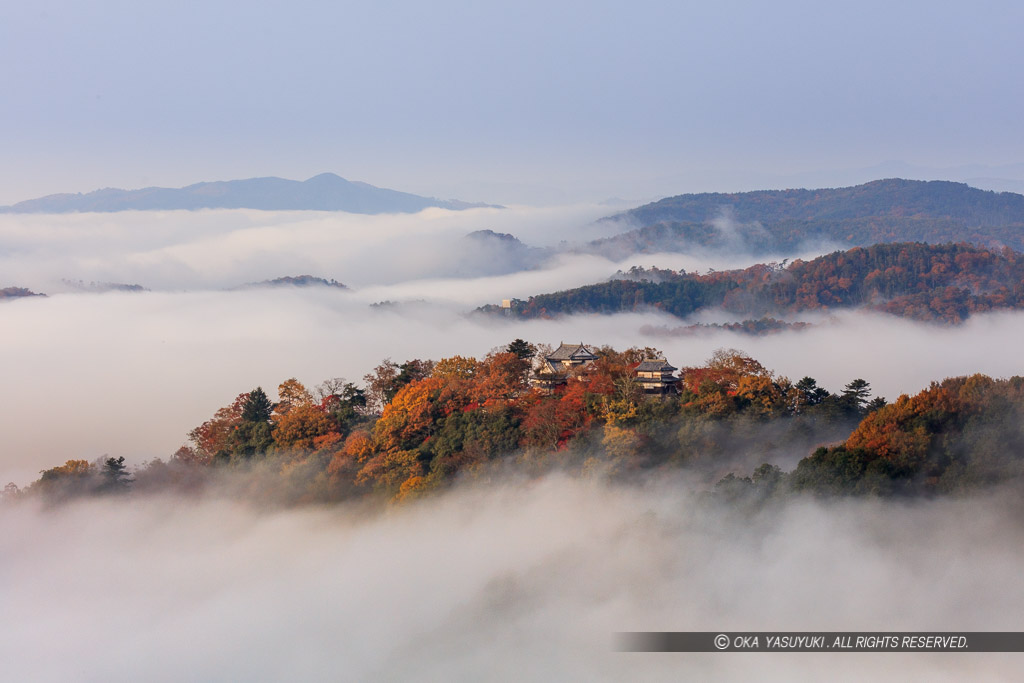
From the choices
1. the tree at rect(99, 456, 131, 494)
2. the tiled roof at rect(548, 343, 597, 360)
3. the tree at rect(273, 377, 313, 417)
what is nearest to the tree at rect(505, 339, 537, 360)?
the tiled roof at rect(548, 343, 597, 360)

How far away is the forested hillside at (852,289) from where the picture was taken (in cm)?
14638

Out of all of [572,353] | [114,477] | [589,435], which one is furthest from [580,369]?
[114,477]

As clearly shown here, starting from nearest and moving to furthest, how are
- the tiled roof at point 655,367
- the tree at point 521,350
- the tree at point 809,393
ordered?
the tree at point 809,393 → the tiled roof at point 655,367 → the tree at point 521,350

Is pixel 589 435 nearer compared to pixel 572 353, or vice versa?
pixel 589 435

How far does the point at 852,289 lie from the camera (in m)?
153

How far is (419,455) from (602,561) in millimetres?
12353

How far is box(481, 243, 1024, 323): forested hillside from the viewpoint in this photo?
146 meters

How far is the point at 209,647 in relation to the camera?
44.6 meters

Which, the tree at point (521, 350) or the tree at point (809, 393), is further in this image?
the tree at point (521, 350)

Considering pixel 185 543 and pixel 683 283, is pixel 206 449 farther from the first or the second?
pixel 683 283

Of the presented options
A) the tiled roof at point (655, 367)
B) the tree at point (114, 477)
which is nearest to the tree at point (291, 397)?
the tree at point (114, 477)

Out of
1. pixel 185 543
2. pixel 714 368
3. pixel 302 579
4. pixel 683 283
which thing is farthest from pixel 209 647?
pixel 683 283

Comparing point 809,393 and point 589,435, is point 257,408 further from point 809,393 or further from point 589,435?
point 809,393

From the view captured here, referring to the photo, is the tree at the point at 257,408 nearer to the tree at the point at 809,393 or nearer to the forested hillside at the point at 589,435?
the forested hillside at the point at 589,435
